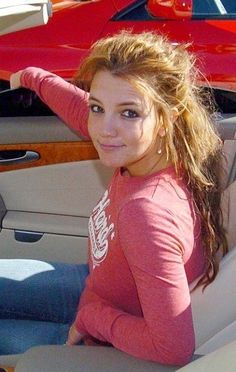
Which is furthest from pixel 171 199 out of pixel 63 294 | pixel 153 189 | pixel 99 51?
pixel 63 294

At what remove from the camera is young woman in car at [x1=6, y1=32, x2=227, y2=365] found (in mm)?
1755

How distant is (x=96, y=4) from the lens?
11.1 feet

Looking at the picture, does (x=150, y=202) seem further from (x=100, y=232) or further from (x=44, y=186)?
(x=44, y=186)

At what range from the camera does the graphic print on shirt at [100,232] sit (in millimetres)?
1943

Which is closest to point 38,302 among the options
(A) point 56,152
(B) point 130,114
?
(B) point 130,114

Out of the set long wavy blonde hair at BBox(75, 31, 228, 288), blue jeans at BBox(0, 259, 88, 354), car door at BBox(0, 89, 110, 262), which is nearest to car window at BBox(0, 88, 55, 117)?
car door at BBox(0, 89, 110, 262)

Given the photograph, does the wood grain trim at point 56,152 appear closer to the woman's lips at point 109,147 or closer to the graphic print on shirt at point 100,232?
the graphic print on shirt at point 100,232

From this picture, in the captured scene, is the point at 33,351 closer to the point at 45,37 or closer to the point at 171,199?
the point at 171,199

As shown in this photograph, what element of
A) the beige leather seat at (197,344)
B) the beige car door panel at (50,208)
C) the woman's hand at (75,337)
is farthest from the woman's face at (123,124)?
the beige car door panel at (50,208)

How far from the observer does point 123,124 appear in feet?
6.20

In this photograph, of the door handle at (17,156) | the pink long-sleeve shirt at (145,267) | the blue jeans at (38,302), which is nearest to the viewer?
the pink long-sleeve shirt at (145,267)

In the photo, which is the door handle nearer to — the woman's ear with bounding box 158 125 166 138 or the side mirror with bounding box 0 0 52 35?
the side mirror with bounding box 0 0 52 35

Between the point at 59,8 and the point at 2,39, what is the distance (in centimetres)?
24

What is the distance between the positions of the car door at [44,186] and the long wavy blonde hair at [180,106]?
1293 millimetres
